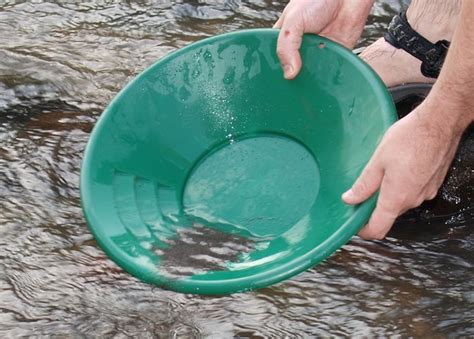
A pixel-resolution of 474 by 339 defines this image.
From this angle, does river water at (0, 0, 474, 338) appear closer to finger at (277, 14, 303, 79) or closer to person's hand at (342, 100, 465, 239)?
person's hand at (342, 100, 465, 239)

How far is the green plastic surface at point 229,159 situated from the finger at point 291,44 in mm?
35

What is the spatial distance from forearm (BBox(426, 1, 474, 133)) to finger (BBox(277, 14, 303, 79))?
0.49 m

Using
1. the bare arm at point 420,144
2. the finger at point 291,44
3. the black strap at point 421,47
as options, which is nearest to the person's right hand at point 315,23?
the finger at point 291,44

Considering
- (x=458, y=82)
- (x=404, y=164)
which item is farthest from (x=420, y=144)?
(x=458, y=82)

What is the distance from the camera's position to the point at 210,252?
2129mm

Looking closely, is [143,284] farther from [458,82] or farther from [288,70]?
[458,82]

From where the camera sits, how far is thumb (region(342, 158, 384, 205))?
1.96 m

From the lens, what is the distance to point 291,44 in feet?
7.76

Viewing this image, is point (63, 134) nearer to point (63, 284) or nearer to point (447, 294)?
point (63, 284)

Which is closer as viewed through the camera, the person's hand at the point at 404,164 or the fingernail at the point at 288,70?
the person's hand at the point at 404,164

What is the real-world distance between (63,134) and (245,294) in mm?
1085

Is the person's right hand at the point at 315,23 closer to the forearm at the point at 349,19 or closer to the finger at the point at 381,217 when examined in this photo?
the forearm at the point at 349,19

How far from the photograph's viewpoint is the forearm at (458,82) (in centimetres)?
190

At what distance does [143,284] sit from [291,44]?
80 cm
